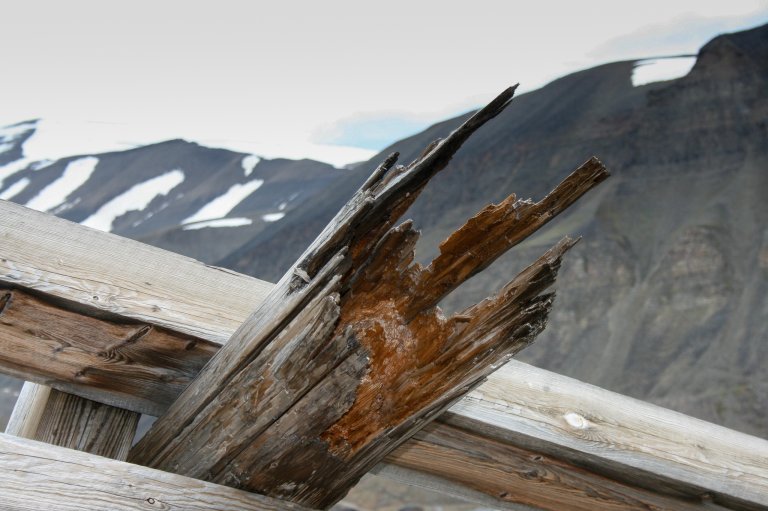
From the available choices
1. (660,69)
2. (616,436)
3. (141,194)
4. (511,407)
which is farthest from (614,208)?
(511,407)

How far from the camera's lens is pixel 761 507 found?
1.28 meters

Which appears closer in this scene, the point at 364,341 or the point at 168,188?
the point at 364,341

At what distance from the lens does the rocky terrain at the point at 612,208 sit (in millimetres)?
12602

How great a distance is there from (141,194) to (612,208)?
966 cm

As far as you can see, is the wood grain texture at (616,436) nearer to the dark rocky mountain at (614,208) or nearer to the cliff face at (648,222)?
the dark rocky mountain at (614,208)

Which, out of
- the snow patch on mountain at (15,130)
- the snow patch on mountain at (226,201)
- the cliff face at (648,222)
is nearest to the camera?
the snow patch on mountain at (15,130)

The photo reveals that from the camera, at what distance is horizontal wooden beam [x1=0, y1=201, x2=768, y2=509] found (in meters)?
0.92

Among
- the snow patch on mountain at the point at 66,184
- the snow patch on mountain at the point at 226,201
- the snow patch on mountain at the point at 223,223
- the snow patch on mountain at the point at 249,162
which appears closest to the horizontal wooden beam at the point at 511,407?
the snow patch on mountain at the point at 66,184

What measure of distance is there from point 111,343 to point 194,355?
103mm

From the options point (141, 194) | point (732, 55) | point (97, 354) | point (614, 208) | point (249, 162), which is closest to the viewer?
point (97, 354)

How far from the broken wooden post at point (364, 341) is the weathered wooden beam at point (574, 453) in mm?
236

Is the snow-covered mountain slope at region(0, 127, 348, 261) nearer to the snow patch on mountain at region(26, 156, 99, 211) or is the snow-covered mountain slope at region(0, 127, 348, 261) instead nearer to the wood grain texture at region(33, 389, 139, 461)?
the snow patch on mountain at region(26, 156, 99, 211)

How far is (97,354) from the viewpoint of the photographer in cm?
93

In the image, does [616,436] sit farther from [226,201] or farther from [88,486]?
[226,201]
